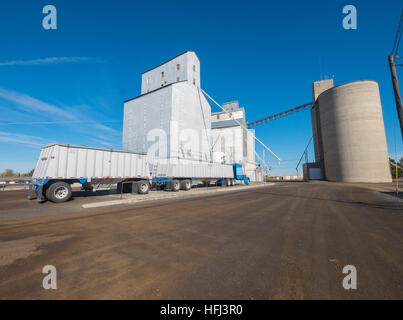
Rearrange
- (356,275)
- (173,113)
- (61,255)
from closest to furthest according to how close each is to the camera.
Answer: (356,275)
(61,255)
(173,113)

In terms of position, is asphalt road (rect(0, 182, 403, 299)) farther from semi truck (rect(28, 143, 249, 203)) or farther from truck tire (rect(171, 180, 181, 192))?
truck tire (rect(171, 180, 181, 192))

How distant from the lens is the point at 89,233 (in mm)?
5152

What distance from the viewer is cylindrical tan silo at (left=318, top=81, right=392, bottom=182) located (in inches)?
1617

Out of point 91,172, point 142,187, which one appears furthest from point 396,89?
point 91,172

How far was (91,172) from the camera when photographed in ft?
42.3

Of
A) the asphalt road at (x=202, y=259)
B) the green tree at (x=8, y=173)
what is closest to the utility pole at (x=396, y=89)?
the asphalt road at (x=202, y=259)

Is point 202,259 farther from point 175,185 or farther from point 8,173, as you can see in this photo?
point 8,173

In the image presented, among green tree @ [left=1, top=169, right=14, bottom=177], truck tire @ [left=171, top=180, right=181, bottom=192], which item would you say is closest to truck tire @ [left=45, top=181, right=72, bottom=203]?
truck tire @ [left=171, top=180, right=181, bottom=192]

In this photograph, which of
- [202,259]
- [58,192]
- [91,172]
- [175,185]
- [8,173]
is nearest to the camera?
[202,259]

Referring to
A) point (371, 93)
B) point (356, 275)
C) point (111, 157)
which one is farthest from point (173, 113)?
point (371, 93)

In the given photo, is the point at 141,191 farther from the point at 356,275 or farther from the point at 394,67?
the point at 394,67

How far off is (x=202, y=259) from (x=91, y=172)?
40.1ft

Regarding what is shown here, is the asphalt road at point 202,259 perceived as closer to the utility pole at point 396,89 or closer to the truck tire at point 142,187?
the utility pole at point 396,89
